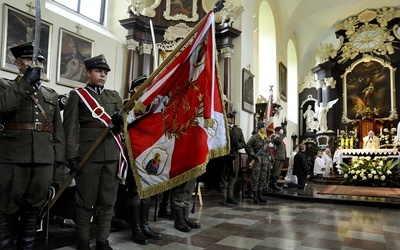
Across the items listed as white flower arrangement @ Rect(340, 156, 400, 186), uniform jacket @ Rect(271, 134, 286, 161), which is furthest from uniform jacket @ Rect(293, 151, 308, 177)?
white flower arrangement @ Rect(340, 156, 400, 186)

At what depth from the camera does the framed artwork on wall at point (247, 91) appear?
9.00m

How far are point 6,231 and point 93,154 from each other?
2.74ft

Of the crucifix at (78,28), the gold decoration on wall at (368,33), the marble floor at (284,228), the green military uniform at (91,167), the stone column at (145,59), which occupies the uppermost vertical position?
the gold decoration on wall at (368,33)

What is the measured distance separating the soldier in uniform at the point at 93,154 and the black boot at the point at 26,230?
37cm

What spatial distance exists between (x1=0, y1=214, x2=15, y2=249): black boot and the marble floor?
2.06ft

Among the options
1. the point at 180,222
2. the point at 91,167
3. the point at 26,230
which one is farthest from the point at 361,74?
the point at 26,230

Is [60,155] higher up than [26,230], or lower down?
higher up

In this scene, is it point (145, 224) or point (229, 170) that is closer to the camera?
point (145, 224)

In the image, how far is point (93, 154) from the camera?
2.78m

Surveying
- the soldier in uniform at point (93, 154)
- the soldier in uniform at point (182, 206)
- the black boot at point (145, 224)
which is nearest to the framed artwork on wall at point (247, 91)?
the soldier in uniform at point (182, 206)

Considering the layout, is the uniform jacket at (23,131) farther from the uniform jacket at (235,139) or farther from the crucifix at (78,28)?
the crucifix at (78,28)

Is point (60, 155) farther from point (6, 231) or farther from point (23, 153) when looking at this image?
point (6, 231)

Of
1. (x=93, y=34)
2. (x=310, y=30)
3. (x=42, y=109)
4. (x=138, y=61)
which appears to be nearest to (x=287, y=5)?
(x=310, y=30)

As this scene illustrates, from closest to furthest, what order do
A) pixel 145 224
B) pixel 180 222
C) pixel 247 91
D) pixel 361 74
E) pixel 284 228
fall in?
pixel 145 224 → pixel 180 222 → pixel 284 228 → pixel 247 91 → pixel 361 74
